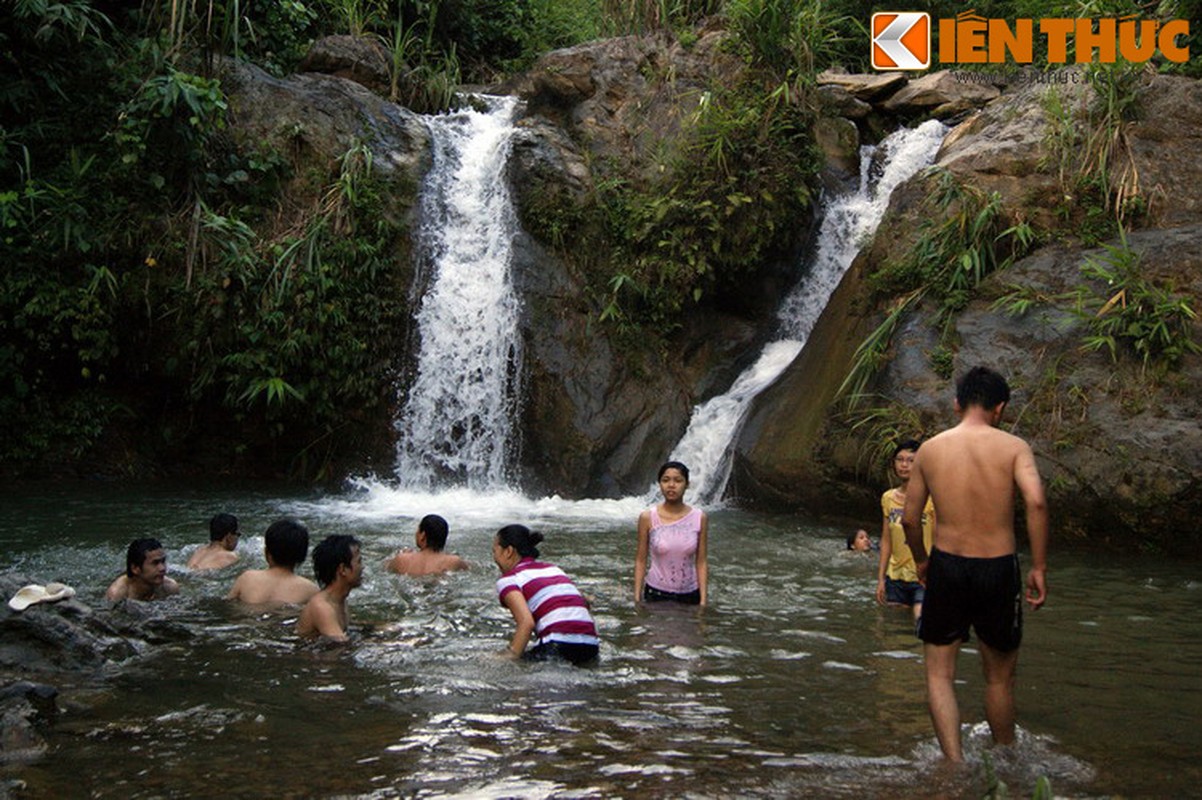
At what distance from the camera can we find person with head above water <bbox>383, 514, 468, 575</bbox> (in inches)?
319

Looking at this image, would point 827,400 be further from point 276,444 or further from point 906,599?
point 276,444

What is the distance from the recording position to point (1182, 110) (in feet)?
41.5

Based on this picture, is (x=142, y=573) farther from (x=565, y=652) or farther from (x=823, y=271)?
(x=823, y=271)

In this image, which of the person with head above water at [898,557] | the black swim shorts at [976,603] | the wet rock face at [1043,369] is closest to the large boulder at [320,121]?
the wet rock face at [1043,369]

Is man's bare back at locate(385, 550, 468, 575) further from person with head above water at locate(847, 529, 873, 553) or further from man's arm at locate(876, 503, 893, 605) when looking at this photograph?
person with head above water at locate(847, 529, 873, 553)

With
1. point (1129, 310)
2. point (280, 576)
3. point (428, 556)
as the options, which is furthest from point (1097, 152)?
point (280, 576)

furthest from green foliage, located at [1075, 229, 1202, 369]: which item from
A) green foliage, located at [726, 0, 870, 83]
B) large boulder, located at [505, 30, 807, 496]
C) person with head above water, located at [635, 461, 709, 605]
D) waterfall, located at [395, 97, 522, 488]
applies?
waterfall, located at [395, 97, 522, 488]

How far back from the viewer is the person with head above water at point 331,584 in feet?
20.4

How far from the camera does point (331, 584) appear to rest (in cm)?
632

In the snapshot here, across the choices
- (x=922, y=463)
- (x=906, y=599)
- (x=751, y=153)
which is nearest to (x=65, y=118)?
(x=751, y=153)

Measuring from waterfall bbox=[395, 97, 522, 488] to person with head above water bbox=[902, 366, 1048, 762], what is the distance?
9514mm

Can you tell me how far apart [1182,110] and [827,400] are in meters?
5.20

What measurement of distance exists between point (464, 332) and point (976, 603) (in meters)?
10.6

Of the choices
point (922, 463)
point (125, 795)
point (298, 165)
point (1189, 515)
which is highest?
point (298, 165)
